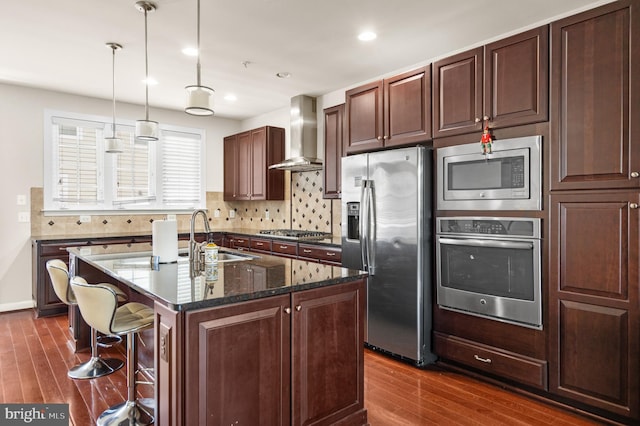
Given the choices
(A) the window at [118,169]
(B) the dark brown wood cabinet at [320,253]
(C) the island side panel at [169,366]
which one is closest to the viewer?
(C) the island side panel at [169,366]

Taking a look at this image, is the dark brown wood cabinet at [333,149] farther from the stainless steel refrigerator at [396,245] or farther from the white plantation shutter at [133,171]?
the white plantation shutter at [133,171]

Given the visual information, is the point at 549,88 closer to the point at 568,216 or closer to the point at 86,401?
the point at 568,216

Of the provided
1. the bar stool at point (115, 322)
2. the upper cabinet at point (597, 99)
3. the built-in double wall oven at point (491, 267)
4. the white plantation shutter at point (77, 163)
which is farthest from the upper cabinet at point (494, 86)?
the white plantation shutter at point (77, 163)

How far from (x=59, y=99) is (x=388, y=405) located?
5245 mm

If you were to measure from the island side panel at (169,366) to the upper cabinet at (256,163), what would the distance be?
13.0 feet

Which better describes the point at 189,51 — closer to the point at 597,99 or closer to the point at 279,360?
the point at 279,360

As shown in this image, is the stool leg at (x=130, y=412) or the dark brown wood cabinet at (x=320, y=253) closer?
the stool leg at (x=130, y=412)

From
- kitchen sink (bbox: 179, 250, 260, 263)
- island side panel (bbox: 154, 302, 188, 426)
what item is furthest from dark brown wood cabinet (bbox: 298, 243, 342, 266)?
island side panel (bbox: 154, 302, 188, 426)

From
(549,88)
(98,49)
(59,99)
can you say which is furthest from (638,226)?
(59,99)

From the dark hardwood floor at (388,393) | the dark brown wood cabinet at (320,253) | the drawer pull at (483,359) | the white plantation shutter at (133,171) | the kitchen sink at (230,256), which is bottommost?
the dark hardwood floor at (388,393)

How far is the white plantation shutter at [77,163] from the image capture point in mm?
5070

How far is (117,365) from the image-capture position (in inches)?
124

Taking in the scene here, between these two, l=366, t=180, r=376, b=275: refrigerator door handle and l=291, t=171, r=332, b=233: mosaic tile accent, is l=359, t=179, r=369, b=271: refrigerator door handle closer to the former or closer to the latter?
l=366, t=180, r=376, b=275: refrigerator door handle

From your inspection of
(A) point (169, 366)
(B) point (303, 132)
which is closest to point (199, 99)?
(A) point (169, 366)
